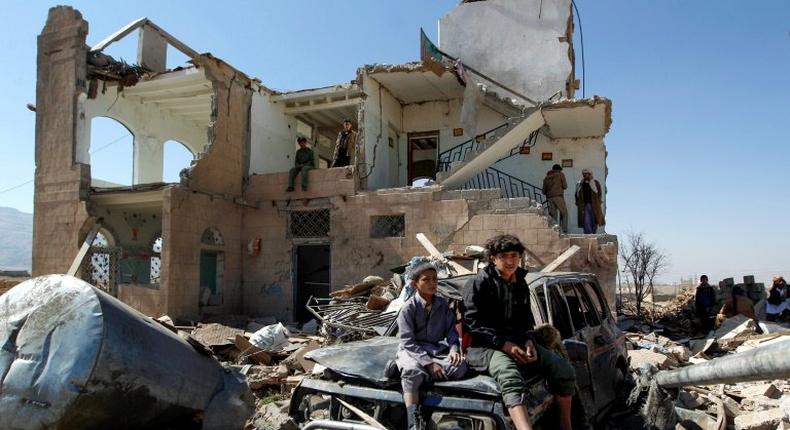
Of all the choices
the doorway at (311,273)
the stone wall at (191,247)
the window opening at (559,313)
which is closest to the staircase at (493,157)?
the doorway at (311,273)

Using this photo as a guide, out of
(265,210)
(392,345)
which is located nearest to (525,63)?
(265,210)

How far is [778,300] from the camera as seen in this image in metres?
13.8

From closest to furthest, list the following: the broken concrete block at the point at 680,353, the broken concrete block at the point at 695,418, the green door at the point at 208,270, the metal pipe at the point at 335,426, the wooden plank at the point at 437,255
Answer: the metal pipe at the point at 335,426, the broken concrete block at the point at 695,418, the broken concrete block at the point at 680,353, the wooden plank at the point at 437,255, the green door at the point at 208,270

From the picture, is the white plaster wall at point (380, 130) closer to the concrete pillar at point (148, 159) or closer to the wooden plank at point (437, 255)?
the wooden plank at point (437, 255)

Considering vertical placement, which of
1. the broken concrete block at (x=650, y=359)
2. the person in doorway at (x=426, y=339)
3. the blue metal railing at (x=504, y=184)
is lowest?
the broken concrete block at (x=650, y=359)

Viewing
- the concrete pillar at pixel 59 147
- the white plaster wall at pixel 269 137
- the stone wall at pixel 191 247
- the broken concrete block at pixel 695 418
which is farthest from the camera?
the white plaster wall at pixel 269 137

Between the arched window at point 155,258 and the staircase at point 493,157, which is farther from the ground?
the staircase at point 493,157

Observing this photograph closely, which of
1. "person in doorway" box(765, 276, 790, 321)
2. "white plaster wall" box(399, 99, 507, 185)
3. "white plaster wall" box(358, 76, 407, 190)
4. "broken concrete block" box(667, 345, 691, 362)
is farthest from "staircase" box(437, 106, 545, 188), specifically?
"person in doorway" box(765, 276, 790, 321)

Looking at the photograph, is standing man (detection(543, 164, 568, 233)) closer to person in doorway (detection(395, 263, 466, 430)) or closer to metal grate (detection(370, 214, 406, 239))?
metal grate (detection(370, 214, 406, 239))

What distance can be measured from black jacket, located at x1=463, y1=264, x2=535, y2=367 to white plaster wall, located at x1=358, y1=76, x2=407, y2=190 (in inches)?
407

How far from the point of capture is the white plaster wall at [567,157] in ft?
50.5

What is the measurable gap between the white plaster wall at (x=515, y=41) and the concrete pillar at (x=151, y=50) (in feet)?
27.3

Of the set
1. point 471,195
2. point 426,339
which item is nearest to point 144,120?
point 471,195

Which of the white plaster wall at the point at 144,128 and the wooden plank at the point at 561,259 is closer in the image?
the wooden plank at the point at 561,259
